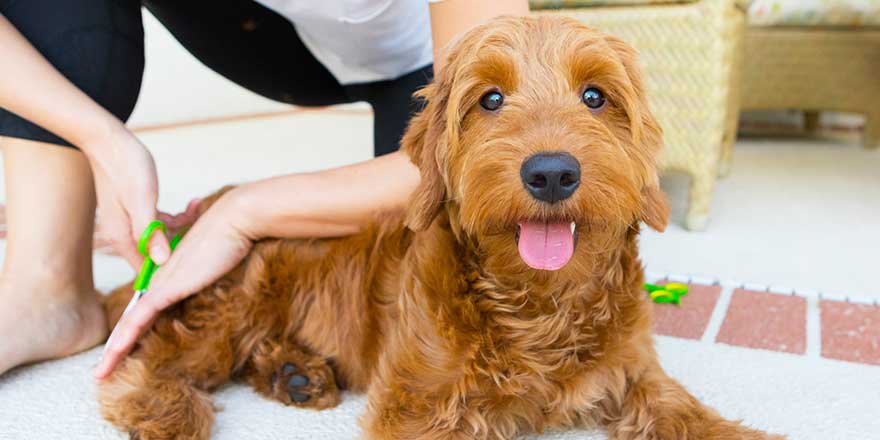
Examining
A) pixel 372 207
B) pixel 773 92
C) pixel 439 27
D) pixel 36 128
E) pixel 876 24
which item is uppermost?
pixel 439 27

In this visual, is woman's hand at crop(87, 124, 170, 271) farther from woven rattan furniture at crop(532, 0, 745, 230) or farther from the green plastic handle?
woven rattan furniture at crop(532, 0, 745, 230)

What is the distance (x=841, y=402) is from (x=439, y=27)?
1.36 metres

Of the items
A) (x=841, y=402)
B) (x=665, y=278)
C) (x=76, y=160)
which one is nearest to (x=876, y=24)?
(x=665, y=278)

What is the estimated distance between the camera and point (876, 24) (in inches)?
217

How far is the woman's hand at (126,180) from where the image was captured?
78.4 inches

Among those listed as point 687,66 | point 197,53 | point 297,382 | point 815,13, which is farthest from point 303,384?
point 815,13

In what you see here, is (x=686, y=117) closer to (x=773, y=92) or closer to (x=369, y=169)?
(x=369, y=169)

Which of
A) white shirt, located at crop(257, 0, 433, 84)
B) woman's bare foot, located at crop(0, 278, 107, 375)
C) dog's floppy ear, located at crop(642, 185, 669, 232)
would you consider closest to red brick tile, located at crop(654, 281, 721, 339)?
dog's floppy ear, located at crop(642, 185, 669, 232)

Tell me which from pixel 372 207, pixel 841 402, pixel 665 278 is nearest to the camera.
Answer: pixel 841 402

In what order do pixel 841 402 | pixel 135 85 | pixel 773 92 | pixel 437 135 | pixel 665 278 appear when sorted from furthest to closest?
pixel 773 92
pixel 665 278
pixel 135 85
pixel 841 402
pixel 437 135

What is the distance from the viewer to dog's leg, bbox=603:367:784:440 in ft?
5.29

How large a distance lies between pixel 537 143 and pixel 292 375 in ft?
3.08

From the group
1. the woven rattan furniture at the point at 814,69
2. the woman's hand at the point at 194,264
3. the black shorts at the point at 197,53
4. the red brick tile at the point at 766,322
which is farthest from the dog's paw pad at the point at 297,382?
the woven rattan furniture at the point at 814,69

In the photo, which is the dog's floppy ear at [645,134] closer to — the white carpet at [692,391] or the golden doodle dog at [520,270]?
the golden doodle dog at [520,270]
